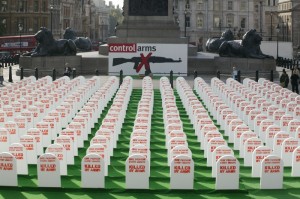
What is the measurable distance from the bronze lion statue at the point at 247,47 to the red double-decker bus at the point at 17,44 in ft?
131

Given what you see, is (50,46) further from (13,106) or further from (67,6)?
(67,6)

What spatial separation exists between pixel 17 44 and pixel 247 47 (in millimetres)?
43381

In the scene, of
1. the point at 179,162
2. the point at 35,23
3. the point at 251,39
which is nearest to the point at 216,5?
the point at 35,23

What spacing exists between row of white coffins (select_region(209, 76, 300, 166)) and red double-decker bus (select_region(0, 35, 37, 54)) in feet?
222

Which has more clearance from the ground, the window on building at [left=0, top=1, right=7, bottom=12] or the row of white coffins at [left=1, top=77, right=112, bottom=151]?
the window on building at [left=0, top=1, right=7, bottom=12]

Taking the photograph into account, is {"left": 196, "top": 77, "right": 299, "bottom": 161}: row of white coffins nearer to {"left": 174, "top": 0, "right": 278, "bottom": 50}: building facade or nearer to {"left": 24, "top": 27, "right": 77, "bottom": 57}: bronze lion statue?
{"left": 24, "top": 27, "right": 77, "bottom": 57}: bronze lion statue

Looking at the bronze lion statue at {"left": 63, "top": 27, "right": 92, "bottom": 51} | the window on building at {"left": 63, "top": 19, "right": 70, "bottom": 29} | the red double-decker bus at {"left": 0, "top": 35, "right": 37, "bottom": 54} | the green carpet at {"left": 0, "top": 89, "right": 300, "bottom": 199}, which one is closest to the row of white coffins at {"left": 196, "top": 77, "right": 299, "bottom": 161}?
the green carpet at {"left": 0, "top": 89, "right": 300, "bottom": 199}

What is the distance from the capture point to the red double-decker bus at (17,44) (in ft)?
289

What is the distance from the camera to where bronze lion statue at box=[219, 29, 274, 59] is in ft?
170

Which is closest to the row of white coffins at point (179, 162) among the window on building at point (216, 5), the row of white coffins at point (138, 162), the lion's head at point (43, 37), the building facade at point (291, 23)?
the row of white coffins at point (138, 162)

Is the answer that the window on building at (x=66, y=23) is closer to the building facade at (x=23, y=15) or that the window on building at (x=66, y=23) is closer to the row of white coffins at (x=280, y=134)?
the building facade at (x=23, y=15)

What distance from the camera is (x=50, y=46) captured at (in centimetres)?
5269

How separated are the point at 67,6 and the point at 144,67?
319ft

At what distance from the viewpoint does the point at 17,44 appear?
89.0 meters
